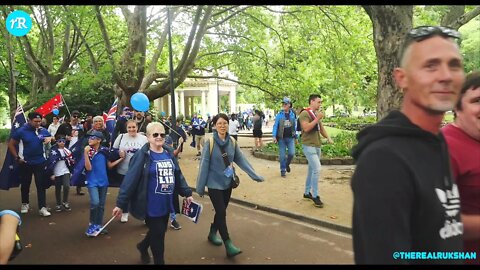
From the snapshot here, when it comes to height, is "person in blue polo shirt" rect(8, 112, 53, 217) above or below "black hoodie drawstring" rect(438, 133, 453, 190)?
below

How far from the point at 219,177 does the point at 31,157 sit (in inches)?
163

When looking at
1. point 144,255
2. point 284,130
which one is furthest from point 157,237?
point 284,130

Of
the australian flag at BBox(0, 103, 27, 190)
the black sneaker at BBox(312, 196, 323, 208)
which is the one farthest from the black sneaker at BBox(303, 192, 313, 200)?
the australian flag at BBox(0, 103, 27, 190)

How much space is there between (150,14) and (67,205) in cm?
968

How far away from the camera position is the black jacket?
1258 mm

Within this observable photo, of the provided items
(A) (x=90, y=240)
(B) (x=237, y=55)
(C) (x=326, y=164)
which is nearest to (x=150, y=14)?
(B) (x=237, y=55)

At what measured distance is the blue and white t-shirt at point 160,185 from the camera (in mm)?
4168

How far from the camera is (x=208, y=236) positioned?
18.2 feet

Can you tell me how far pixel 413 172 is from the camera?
130cm

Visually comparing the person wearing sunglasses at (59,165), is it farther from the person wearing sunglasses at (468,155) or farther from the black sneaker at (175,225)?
the person wearing sunglasses at (468,155)

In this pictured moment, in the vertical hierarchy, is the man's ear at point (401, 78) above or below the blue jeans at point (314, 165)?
above

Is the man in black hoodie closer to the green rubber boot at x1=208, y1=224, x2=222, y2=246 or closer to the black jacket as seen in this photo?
the black jacket

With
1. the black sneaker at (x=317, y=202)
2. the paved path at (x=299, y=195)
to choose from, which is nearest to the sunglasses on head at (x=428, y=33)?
the paved path at (x=299, y=195)

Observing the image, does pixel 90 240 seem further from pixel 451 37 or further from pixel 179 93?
pixel 179 93
